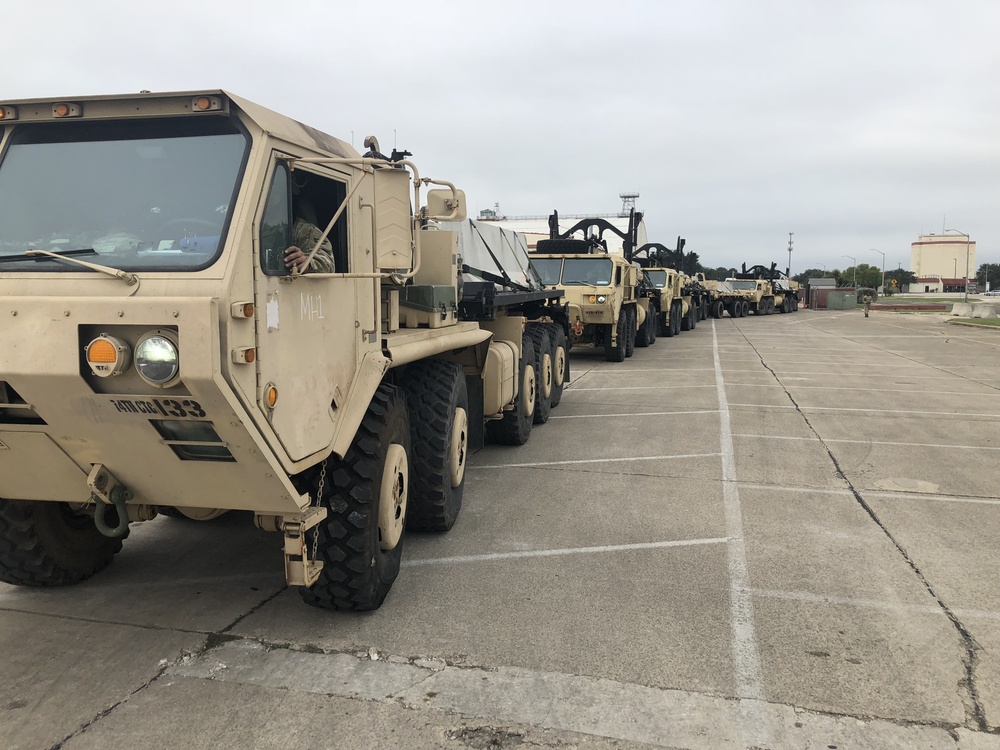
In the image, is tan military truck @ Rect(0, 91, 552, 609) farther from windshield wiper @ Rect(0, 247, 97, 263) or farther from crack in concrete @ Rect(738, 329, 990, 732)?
crack in concrete @ Rect(738, 329, 990, 732)

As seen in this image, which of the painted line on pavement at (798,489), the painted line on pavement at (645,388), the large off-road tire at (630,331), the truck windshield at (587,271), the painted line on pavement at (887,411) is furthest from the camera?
the large off-road tire at (630,331)

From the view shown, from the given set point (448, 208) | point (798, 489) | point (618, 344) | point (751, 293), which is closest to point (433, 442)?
point (448, 208)

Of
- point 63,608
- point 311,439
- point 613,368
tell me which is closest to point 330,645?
point 311,439

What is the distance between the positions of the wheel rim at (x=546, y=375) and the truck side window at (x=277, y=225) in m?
6.41

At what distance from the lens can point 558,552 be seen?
539cm

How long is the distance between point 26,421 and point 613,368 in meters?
13.9

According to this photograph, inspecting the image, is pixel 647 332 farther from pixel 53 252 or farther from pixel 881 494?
pixel 53 252

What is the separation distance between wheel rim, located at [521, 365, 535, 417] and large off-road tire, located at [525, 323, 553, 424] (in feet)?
0.89

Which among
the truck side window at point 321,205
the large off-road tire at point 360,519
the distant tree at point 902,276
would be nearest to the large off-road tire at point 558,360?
the large off-road tire at point 360,519

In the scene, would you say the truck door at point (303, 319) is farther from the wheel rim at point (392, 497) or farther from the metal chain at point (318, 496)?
the wheel rim at point (392, 497)

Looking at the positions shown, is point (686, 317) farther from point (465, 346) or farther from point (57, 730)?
point (57, 730)

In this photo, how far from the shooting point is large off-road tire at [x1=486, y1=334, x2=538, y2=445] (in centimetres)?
853

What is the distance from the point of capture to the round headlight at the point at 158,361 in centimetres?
286

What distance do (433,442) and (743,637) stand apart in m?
2.28
